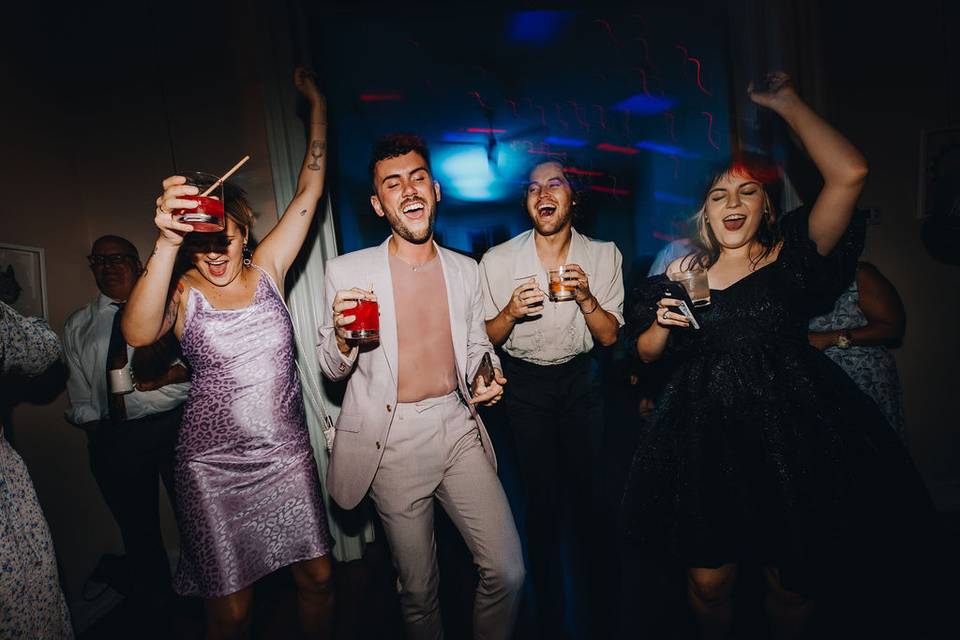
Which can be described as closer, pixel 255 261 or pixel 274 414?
pixel 274 414

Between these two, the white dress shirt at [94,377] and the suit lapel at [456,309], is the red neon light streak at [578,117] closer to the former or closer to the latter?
the suit lapel at [456,309]

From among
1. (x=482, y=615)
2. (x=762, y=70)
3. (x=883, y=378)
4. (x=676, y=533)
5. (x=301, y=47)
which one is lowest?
(x=482, y=615)

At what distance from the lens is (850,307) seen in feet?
7.56

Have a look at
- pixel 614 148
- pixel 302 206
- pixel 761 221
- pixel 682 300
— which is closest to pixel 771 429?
pixel 682 300

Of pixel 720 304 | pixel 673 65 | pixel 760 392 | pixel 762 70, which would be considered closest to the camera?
pixel 760 392

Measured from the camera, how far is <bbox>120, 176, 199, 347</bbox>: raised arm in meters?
1.40

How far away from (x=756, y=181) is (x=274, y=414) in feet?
6.98

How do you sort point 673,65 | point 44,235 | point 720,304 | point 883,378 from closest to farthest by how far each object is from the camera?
point 720,304 < point 883,378 < point 44,235 < point 673,65

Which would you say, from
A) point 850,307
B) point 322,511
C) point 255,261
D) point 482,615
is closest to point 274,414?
point 322,511

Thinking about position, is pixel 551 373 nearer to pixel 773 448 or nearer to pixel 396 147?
pixel 773 448

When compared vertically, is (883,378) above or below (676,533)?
above

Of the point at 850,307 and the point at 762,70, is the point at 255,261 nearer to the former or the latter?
the point at 850,307

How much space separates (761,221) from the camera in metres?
1.74

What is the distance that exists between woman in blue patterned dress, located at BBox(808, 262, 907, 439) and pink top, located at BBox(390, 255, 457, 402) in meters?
1.95
